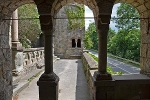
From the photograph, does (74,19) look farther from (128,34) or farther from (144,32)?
(144,32)

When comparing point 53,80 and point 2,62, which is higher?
point 2,62

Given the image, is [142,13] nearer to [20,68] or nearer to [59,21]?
[20,68]

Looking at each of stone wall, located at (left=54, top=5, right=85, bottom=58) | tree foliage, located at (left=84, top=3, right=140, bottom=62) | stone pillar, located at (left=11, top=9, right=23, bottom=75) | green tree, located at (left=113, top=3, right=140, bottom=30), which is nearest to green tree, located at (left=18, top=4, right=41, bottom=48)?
stone pillar, located at (left=11, top=9, right=23, bottom=75)

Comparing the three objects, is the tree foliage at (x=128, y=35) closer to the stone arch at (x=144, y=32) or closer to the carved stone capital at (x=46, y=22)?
the stone arch at (x=144, y=32)

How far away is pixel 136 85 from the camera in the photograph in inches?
174

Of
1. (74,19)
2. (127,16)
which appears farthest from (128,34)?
(74,19)

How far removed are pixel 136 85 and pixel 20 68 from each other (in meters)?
5.44

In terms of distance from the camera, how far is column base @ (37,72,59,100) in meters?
3.99

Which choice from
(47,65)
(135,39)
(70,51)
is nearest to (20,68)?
(47,65)

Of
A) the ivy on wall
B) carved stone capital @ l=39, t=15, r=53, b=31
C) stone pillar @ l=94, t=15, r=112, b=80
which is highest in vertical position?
the ivy on wall

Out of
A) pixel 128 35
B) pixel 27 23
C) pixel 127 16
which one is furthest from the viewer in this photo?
pixel 127 16

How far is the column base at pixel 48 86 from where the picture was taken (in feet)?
13.1

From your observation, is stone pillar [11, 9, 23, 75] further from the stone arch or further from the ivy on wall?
the ivy on wall

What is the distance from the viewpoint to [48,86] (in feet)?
13.1
